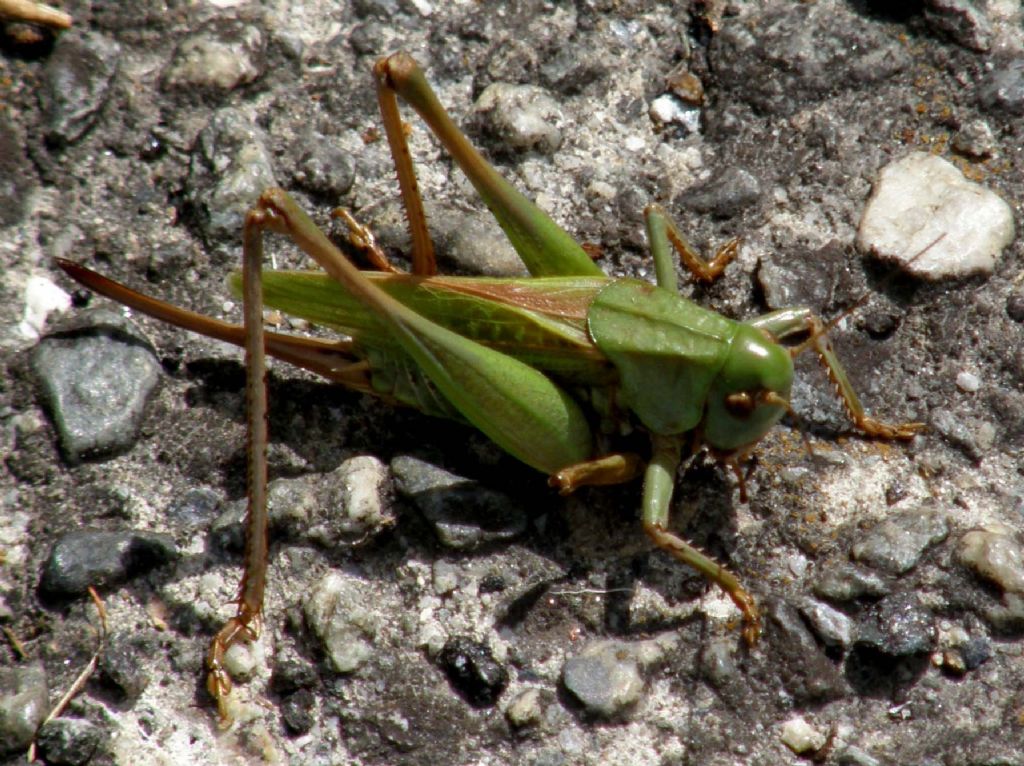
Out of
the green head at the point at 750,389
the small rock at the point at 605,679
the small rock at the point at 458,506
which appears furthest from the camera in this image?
the small rock at the point at 458,506

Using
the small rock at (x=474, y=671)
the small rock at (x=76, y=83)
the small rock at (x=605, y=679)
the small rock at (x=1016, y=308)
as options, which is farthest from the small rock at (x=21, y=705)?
the small rock at (x=1016, y=308)

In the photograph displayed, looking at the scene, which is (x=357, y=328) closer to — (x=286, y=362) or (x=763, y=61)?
(x=286, y=362)

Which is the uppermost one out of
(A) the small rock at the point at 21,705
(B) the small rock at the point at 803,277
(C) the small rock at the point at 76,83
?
(C) the small rock at the point at 76,83

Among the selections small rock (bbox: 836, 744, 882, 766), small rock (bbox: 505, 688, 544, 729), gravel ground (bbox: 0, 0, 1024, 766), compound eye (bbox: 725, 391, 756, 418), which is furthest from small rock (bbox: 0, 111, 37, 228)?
small rock (bbox: 836, 744, 882, 766)

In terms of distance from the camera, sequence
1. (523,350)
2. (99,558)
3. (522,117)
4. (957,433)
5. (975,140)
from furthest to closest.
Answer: (522,117) → (975,140) → (957,433) → (523,350) → (99,558)

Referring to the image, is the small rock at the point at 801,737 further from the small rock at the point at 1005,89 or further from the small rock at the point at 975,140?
the small rock at the point at 1005,89

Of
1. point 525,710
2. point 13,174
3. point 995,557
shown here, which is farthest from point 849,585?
point 13,174

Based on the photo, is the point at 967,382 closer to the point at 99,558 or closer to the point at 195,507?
the point at 195,507
